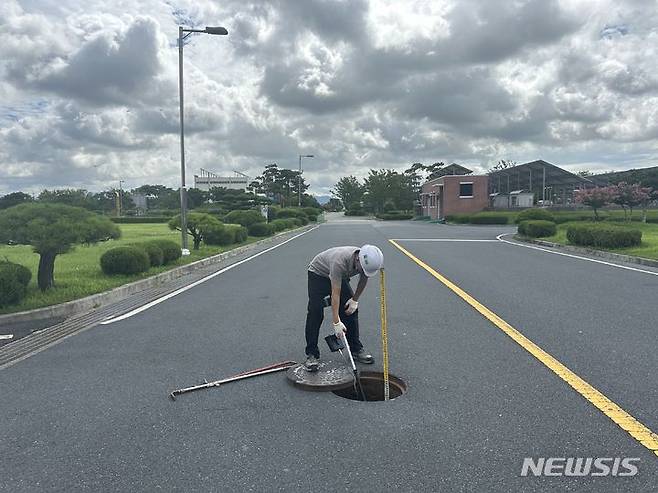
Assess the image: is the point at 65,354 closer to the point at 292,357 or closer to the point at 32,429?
the point at 32,429

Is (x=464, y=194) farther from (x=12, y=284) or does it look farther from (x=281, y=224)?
(x=12, y=284)


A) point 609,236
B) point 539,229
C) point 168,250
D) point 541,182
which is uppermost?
point 541,182

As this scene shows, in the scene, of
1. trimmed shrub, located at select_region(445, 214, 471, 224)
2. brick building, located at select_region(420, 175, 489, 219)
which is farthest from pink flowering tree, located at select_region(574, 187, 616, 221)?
brick building, located at select_region(420, 175, 489, 219)

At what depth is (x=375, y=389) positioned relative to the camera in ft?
14.8

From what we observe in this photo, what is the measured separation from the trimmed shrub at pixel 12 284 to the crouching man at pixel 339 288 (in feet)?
16.8

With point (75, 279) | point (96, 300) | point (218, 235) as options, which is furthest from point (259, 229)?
point (96, 300)

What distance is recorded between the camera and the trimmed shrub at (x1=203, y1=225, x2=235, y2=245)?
19688 millimetres

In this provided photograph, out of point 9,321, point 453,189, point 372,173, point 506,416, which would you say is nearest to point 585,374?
point 506,416

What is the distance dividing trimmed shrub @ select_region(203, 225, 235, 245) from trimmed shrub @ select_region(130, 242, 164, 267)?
664 centimetres

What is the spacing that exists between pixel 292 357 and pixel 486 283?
5.99 metres

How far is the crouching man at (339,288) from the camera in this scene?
14.3ft

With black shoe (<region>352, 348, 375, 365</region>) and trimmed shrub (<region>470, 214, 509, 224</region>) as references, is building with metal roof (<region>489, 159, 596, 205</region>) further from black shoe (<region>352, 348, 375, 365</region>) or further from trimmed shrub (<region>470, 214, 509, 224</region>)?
black shoe (<region>352, 348, 375, 365</region>)

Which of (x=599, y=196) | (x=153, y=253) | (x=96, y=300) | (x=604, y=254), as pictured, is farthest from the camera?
(x=599, y=196)

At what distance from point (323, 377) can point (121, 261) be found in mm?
7610
